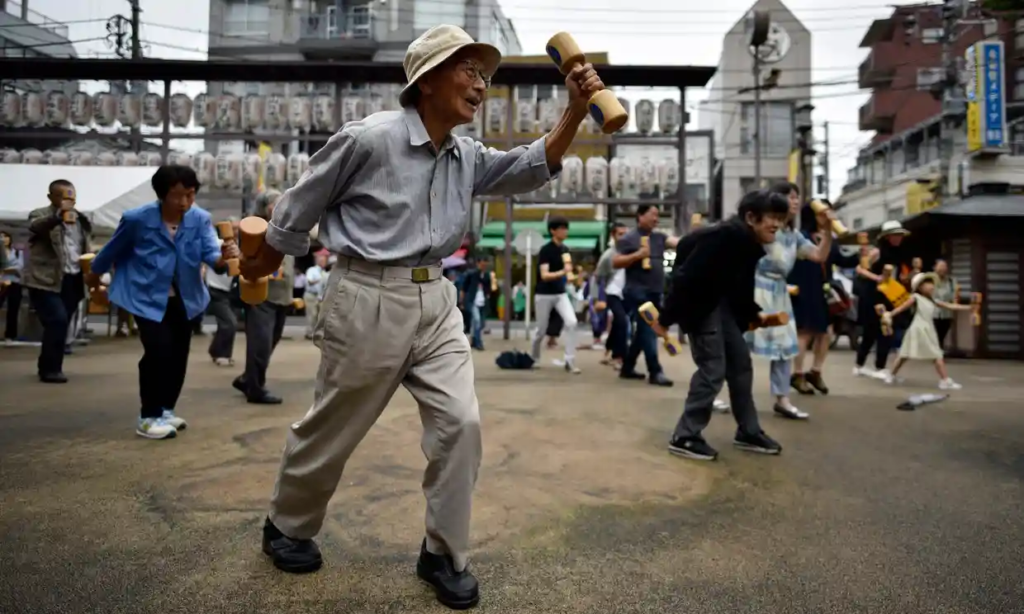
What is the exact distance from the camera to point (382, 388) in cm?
263

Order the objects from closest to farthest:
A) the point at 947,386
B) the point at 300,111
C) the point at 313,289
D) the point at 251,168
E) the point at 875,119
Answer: the point at 947,386, the point at 313,289, the point at 300,111, the point at 251,168, the point at 875,119

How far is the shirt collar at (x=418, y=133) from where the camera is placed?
8.46 feet

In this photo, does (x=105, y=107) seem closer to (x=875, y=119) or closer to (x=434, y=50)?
(x=434, y=50)

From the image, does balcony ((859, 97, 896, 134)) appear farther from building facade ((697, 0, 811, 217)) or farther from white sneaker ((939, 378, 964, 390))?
white sneaker ((939, 378, 964, 390))

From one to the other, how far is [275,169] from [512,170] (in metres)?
14.7

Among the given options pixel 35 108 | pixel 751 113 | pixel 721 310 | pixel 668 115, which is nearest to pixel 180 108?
pixel 35 108

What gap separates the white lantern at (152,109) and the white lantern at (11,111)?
8.91ft

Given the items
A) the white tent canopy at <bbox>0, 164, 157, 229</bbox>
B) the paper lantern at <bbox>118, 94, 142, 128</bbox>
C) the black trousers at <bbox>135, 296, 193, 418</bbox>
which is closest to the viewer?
the black trousers at <bbox>135, 296, 193, 418</bbox>

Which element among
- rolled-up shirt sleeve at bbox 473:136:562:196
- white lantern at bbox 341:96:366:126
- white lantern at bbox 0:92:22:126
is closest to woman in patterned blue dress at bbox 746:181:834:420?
rolled-up shirt sleeve at bbox 473:136:562:196

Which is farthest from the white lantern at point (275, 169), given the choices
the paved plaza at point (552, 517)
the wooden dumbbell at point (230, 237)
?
the wooden dumbbell at point (230, 237)

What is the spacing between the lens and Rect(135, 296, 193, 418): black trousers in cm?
490

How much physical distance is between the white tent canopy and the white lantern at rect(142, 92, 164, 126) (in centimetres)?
455

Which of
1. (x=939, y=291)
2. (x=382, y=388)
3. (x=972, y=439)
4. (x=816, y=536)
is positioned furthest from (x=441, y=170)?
(x=939, y=291)

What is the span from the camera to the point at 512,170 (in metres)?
2.80
